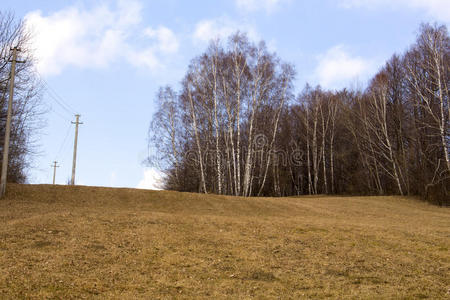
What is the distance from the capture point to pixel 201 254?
8078 mm

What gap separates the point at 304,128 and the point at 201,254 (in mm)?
27605

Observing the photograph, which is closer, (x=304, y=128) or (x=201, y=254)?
(x=201, y=254)

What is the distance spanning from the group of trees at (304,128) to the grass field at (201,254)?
33.3ft

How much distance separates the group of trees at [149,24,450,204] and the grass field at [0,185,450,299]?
33.3ft

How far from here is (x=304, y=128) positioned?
34.2 meters

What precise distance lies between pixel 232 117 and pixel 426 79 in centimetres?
1182

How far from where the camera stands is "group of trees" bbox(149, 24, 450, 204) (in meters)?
22.4

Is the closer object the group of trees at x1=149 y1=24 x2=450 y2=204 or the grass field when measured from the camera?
the grass field

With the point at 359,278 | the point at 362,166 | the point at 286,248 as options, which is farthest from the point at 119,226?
the point at 362,166

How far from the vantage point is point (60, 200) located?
14039 millimetres

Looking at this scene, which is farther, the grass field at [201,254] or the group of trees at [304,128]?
the group of trees at [304,128]

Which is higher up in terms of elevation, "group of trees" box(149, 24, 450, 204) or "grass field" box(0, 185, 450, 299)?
"group of trees" box(149, 24, 450, 204)

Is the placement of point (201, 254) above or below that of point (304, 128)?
below

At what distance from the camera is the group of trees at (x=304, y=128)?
73.6 ft
